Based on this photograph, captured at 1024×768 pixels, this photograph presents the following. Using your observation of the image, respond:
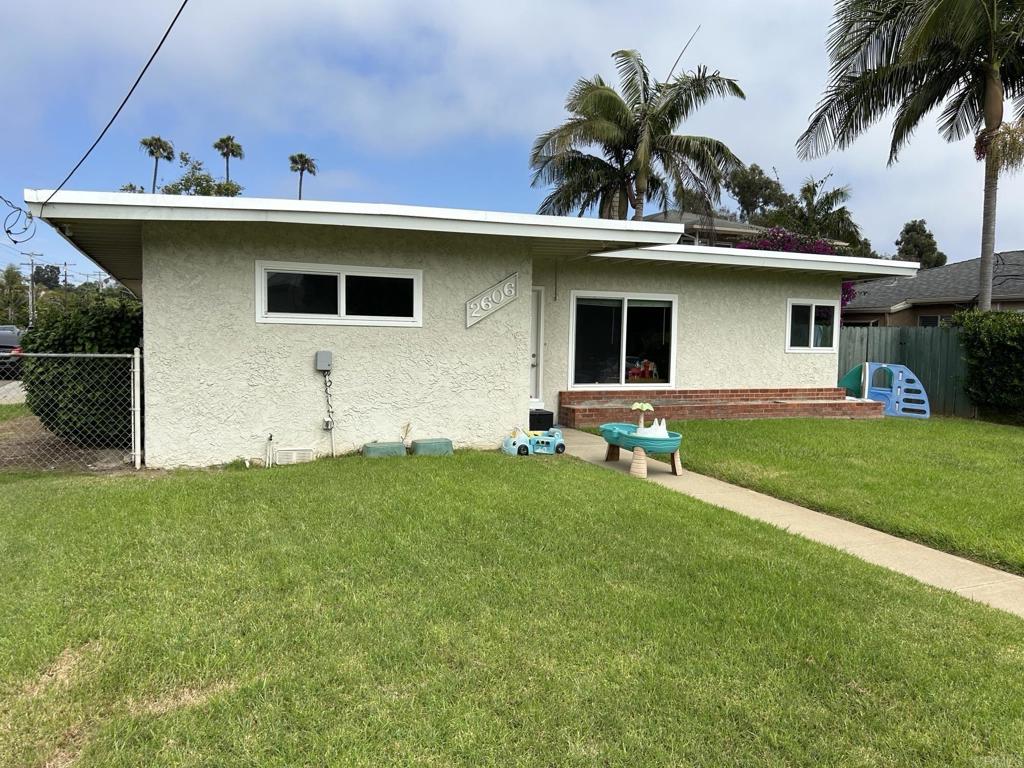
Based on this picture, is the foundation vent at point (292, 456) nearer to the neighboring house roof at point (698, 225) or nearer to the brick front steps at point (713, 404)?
the brick front steps at point (713, 404)

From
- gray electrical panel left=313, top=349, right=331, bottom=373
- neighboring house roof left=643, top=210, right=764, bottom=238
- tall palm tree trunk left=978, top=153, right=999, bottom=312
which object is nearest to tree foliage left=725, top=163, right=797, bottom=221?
neighboring house roof left=643, top=210, right=764, bottom=238

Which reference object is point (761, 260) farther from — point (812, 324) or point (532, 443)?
point (532, 443)

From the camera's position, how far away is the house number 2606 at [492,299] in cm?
808

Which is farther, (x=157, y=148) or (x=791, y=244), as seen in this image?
(x=157, y=148)

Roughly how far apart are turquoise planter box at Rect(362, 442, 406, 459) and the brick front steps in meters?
3.91

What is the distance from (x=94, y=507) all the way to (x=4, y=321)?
Answer: 4176cm

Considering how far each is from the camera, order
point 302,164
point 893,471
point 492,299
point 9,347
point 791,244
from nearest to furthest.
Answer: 1. point 893,471
2. point 492,299
3. point 9,347
4. point 791,244
5. point 302,164

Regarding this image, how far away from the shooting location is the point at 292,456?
7473mm

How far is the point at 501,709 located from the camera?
2.74 metres

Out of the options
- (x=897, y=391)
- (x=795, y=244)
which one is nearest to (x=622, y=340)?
(x=897, y=391)

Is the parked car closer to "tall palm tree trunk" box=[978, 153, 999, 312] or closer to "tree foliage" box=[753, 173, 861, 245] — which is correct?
"tall palm tree trunk" box=[978, 153, 999, 312]

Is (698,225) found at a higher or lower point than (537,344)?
higher

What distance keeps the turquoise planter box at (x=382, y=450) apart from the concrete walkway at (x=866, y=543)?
2420mm

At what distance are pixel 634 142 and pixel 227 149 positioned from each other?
2553cm
